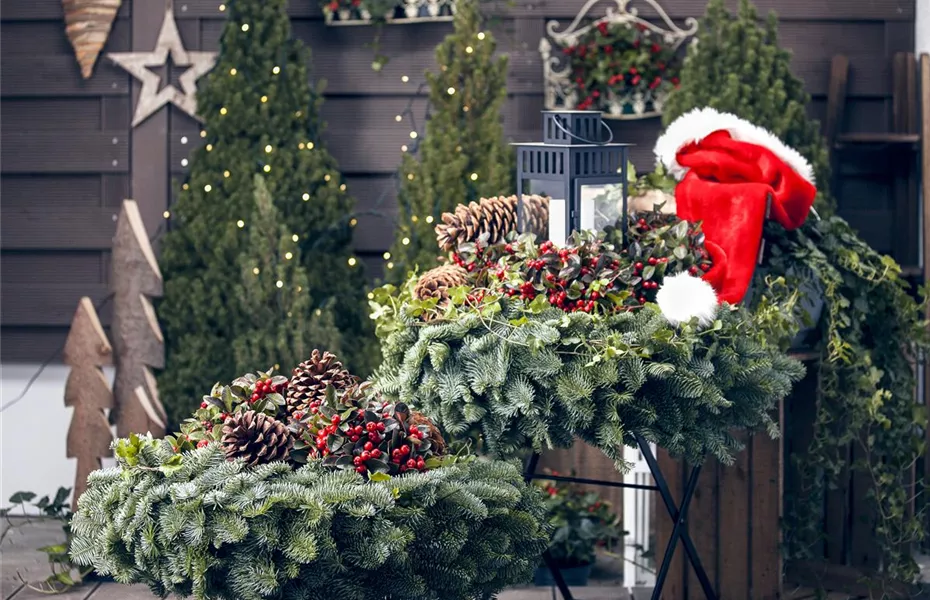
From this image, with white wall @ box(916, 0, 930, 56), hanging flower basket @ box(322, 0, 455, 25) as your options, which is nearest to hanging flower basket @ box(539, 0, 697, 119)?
hanging flower basket @ box(322, 0, 455, 25)

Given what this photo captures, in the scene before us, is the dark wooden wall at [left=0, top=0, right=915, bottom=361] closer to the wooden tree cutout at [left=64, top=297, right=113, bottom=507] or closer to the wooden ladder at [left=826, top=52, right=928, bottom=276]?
the wooden ladder at [left=826, top=52, right=928, bottom=276]

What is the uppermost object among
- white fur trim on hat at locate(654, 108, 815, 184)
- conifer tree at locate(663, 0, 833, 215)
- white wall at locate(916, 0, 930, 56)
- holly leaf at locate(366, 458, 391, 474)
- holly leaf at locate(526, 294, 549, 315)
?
white wall at locate(916, 0, 930, 56)

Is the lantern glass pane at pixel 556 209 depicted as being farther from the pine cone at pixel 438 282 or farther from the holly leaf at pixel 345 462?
the holly leaf at pixel 345 462

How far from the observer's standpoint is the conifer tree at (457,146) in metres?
4.55

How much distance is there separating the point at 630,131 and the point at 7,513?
302 cm

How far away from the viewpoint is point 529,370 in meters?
2.69

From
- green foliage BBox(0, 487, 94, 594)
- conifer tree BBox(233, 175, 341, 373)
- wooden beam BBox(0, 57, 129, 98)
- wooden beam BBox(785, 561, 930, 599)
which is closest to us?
wooden beam BBox(785, 561, 930, 599)

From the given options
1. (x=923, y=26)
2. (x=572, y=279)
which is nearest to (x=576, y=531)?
(x=572, y=279)

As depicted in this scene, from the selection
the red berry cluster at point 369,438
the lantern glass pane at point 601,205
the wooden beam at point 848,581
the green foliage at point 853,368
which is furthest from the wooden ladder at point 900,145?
the red berry cluster at point 369,438

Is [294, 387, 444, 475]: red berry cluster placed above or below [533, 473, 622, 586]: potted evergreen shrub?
above

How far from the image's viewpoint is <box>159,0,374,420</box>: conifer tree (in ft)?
15.0

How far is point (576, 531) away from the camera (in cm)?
432

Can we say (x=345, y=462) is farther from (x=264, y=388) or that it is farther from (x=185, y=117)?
(x=185, y=117)

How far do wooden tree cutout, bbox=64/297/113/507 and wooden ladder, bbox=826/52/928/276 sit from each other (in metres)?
2.92
